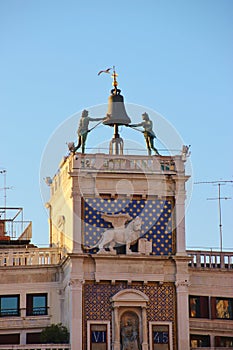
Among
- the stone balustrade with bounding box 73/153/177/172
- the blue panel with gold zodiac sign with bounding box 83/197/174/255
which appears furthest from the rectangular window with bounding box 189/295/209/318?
the stone balustrade with bounding box 73/153/177/172

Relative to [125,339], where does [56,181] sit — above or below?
above

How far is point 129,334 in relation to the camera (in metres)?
53.7

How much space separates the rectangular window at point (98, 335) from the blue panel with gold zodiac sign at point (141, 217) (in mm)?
3740

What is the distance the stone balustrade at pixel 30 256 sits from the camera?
57.1 m

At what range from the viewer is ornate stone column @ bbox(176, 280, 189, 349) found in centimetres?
5403

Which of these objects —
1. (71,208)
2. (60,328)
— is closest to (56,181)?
(71,208)

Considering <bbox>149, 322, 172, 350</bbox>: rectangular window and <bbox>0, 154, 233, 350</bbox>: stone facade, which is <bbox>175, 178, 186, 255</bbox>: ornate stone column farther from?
<bbox>149, 322, 172, 350</bbox>: rectangular window

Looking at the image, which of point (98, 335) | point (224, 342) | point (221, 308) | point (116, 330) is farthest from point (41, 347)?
point (221, 308)

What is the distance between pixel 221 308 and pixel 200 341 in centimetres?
203

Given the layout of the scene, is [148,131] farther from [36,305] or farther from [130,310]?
[36,305]

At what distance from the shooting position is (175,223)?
5553 cm

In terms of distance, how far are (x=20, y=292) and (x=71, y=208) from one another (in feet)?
17.1

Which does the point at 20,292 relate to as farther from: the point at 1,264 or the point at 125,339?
the point at 125,339

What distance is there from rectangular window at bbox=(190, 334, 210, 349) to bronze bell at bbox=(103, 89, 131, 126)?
11.3m
